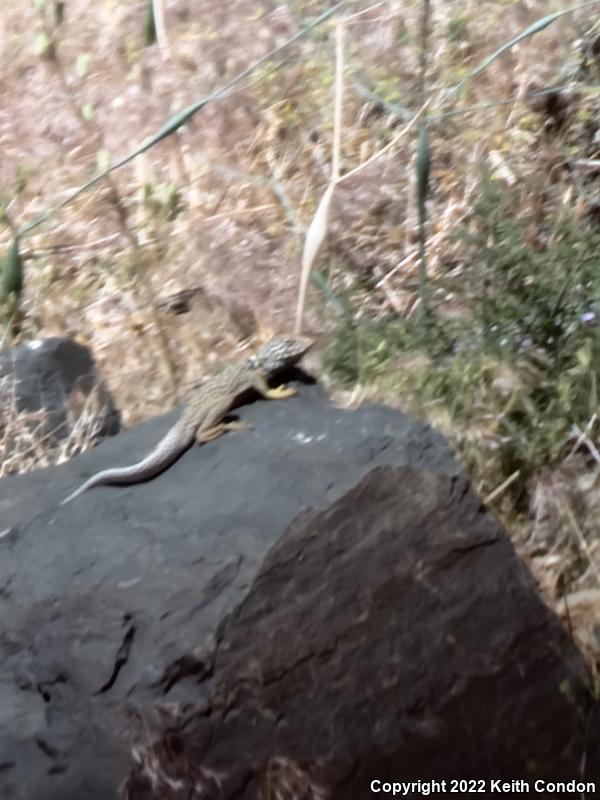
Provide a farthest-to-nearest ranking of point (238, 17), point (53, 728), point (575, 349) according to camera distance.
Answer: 1. point (238, 17)
2. point (575, 349)
3. point (53, 728)

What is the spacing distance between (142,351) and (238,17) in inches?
69.1

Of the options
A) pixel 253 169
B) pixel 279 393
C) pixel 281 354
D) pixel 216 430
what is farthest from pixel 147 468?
pixel 253 169

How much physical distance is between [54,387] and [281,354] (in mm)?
952

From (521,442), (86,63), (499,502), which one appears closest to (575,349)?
(521,442)

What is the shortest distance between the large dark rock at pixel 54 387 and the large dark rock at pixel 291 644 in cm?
116

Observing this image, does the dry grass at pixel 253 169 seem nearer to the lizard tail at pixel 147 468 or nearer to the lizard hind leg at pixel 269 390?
the lizard hind leg at pixel 269 390

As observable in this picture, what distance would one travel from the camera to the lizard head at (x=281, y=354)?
2.94 metres

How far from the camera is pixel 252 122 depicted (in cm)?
439

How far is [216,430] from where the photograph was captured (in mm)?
2625

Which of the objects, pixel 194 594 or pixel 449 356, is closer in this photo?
pixel 194 594

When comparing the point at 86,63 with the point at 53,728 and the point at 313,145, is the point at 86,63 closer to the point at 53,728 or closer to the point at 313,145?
the point at 313,145

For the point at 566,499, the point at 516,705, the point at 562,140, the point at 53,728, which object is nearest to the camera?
the point at 53,728

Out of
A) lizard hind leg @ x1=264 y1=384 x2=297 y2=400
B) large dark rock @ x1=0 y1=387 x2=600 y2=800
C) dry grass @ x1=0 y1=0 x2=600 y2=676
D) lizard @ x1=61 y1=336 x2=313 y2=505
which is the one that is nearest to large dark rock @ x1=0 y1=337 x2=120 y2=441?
dry grass @ x1=0 y1=0 x2=600 y2=676

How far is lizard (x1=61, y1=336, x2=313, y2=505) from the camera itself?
2494mm
